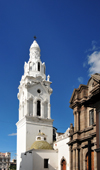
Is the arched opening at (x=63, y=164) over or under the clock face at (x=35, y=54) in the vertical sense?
under

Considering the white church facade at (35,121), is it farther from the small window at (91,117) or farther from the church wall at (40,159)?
the small window at (91,117)

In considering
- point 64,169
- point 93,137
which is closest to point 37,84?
point 64,169

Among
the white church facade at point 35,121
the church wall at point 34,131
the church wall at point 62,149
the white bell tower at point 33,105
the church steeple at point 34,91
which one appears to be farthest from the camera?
the church steeple at point 34,91

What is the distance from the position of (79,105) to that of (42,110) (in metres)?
21.6

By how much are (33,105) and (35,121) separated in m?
2.99

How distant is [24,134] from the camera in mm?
44531

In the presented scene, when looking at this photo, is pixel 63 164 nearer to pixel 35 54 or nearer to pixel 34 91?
pixel 34 91

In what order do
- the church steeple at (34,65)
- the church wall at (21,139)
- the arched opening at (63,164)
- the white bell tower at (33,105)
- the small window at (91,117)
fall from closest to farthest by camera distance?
the small window at (91,117), the arched opening at (63,164), the church wall at (21,139), the white bell tower at (33,105), the church steeple at (34,65)

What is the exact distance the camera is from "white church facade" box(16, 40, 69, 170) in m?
38.5

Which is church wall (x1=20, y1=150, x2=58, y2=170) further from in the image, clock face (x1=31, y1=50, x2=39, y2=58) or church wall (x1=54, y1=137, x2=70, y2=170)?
clock face (x1=31, y1=50, x2=39, y2=58)

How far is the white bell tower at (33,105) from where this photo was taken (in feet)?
147

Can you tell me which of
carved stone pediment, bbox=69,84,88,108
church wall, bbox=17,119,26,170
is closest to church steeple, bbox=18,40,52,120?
church wall, bbox=17,119,26,170

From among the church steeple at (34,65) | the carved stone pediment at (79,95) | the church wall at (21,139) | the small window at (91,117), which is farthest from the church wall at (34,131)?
the small window at (91,117)

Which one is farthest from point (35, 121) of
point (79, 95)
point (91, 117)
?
point (91, 117)
